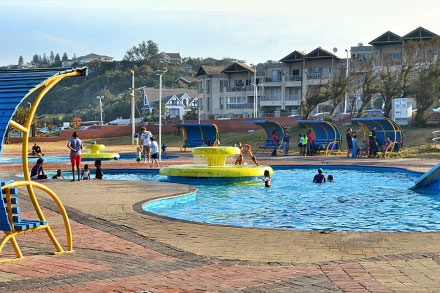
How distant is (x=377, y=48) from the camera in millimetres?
75250

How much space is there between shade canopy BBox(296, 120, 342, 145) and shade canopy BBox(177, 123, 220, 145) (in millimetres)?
7208

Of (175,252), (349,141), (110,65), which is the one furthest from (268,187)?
(110,65)

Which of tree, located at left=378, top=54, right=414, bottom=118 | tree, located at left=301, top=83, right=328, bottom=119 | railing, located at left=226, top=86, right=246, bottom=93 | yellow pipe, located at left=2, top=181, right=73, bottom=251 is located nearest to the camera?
yellow pipe, located at left=2, top=181, right=73, bottom=251

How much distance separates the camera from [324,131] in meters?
40.5

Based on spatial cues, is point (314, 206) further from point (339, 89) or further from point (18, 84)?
point (339, 89)

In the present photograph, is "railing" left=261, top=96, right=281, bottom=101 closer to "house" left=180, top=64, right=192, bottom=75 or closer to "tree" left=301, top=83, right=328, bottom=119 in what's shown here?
"tree" left=301, top=83, right=328, bottom=119

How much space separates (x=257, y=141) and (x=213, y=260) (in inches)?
1636

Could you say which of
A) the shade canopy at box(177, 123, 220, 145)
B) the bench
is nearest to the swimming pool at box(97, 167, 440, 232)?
the bench

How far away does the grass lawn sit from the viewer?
36272 millimetres

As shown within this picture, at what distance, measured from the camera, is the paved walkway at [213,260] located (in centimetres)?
682

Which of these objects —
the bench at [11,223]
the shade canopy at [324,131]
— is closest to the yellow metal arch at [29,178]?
the bench at [11,223]

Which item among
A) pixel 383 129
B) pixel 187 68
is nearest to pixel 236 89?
pixel 383 129

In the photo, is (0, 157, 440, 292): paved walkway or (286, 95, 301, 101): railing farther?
(286, 95, 301, 101): railing

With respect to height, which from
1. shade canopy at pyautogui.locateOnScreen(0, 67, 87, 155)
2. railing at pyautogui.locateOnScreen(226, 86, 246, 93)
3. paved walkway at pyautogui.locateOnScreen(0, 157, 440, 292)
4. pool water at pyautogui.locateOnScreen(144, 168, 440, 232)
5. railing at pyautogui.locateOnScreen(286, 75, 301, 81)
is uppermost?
railing at pyautogui.locateOnScreen(286, 75, 301, 81)
